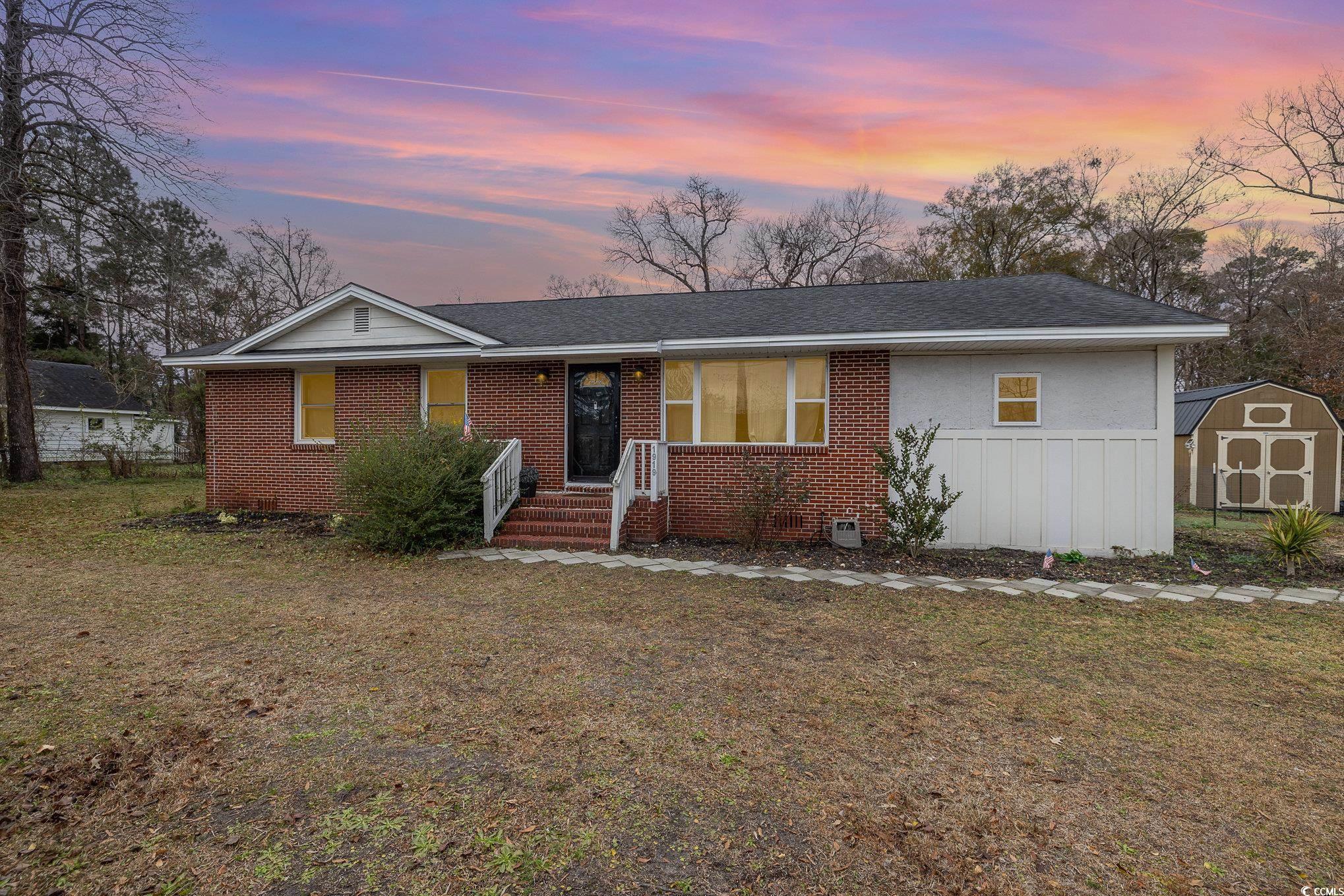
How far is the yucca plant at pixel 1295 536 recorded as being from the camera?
22.4ft

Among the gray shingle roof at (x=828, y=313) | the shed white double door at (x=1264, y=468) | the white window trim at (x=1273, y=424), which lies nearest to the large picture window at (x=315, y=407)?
the gray shingle roof at (x=828, y=313)

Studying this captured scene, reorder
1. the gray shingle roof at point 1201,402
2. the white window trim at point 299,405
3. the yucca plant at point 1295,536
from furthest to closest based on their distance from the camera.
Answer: the gray shingle roof at point 1201,402 < the white window trim at point 299,405 < the yucca plant at point 1295,536

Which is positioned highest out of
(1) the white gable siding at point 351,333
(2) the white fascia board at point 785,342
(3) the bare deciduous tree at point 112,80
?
(3) the bare deciduous tree at point 112,80

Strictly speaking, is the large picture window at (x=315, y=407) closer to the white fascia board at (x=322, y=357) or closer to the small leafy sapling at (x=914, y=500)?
the white fascia board at (x=322, y=357)

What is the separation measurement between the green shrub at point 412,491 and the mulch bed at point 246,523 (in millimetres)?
1777

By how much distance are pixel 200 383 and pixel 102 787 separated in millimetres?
22397

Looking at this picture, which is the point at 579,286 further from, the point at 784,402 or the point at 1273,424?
the point at 1273,424

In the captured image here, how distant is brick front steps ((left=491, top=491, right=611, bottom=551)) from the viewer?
8.15m

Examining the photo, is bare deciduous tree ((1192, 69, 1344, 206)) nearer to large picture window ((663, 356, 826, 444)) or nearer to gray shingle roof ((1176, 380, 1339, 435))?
gray shingle roof ((1176, 380, 1339, 435))

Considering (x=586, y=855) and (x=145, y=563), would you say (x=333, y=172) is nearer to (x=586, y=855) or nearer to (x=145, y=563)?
(x=145, y=563)

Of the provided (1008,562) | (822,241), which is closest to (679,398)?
(1008,562)

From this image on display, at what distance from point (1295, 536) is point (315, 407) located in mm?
14033

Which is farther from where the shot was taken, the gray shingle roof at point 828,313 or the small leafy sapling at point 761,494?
the small leafy sapling at point 761,494

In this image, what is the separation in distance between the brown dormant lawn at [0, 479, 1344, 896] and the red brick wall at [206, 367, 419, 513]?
5.24m
